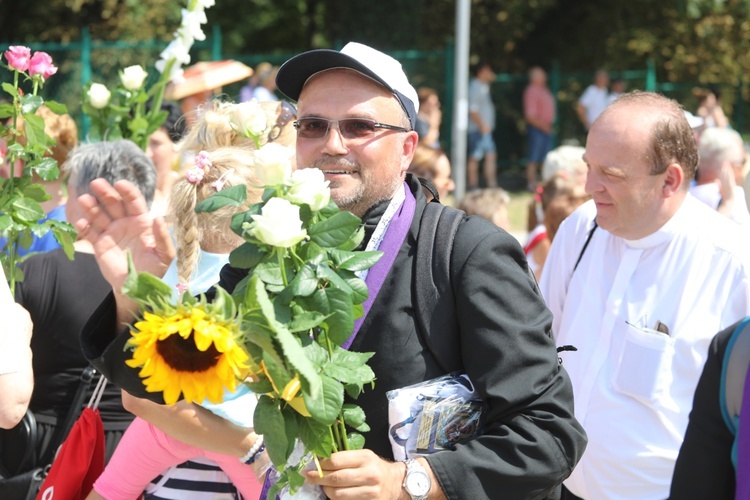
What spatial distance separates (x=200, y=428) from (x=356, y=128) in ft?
3.14

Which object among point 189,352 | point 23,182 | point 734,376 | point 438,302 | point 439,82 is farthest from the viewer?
point 439,82

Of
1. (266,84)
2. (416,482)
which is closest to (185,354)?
(416,482)

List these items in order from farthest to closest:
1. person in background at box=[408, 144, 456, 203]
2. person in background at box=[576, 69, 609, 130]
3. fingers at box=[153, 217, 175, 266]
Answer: person in background at box=[576, 69, 609, 130], person in background at box=[408, 144, 456, 203], fingers at box=[153, 217, 175, 266]

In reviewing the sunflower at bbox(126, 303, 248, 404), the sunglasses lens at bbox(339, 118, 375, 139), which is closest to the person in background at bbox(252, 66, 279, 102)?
the sunglasses lens at bbox(339, 118, 375, 139)

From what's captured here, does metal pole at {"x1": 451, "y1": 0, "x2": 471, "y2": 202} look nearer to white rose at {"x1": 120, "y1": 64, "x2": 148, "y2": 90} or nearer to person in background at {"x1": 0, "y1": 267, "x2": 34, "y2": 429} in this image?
white rose at {"x1": 120, "y1": 64, "x2": 148, "y2": 90}

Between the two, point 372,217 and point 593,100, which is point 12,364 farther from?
point 593,100

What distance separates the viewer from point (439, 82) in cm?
1736

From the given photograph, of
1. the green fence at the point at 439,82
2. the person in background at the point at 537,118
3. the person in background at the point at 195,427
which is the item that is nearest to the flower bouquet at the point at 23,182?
the person in background at the point at 195,427

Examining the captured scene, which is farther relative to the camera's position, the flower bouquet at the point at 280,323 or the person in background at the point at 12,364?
the person in background at the point at 12,364

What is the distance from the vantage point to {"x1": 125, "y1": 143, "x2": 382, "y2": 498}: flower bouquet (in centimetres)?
178

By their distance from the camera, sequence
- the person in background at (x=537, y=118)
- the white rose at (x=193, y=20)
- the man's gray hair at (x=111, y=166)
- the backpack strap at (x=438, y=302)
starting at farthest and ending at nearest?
the person in background at (x=537, y=118) < the white rose at (x=193, y=20) < the man's gray hair at (x=111, y=166) < the backpack strap at (x=438, y=302)

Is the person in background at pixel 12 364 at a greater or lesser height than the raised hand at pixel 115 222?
lesser

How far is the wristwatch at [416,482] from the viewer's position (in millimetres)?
2156

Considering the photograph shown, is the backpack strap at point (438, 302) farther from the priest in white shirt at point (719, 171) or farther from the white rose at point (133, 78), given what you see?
the priest in white shirt at point (719, 171)
